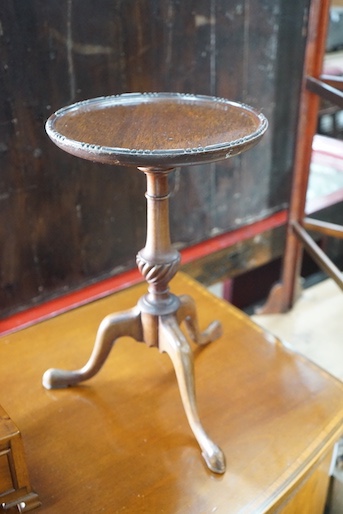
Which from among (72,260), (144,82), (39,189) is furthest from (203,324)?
(144,82)

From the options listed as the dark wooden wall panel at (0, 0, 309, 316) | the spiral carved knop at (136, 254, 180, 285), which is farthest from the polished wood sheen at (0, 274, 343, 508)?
the spiral carved knop at (136, 254, 180, 285)

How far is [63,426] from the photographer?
117 centimetres

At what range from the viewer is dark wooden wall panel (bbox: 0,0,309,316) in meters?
1.29

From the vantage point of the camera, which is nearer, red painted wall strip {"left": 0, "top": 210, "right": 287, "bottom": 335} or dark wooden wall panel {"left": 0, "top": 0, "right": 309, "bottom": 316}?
dark wooden wall panel {"left": 0, "top": 0, "right": 309, "bottom": 316}

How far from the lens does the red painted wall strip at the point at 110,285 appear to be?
59.1 inches

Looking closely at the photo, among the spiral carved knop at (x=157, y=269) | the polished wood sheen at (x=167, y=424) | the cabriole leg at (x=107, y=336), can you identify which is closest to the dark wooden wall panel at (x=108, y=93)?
the polished wood sheen at (x=167, y=424)

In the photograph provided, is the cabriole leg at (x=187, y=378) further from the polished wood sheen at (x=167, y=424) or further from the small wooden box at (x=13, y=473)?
the small wooden box at (x=13, y=473)

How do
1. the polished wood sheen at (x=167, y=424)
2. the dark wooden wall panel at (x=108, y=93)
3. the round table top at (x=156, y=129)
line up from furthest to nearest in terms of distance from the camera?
1. the dark wooden wall panel at (x=108, y=93)
2. the polished wood sheen at (x=167, y=424)
3. the round table top at (x=156, y=129)

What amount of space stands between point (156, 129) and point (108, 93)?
1.59 ft

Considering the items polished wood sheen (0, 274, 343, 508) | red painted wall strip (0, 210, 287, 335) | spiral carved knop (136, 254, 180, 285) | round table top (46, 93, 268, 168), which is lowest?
polished wood sheen (0, 274, 343, 508)

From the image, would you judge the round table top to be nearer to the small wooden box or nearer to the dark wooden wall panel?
the dark wooden wall panel

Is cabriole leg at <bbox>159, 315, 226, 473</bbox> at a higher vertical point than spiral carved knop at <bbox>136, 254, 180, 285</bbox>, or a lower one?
lower

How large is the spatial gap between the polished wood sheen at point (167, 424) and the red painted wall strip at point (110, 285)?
5cm

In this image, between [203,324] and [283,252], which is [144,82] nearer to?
[203,324]
